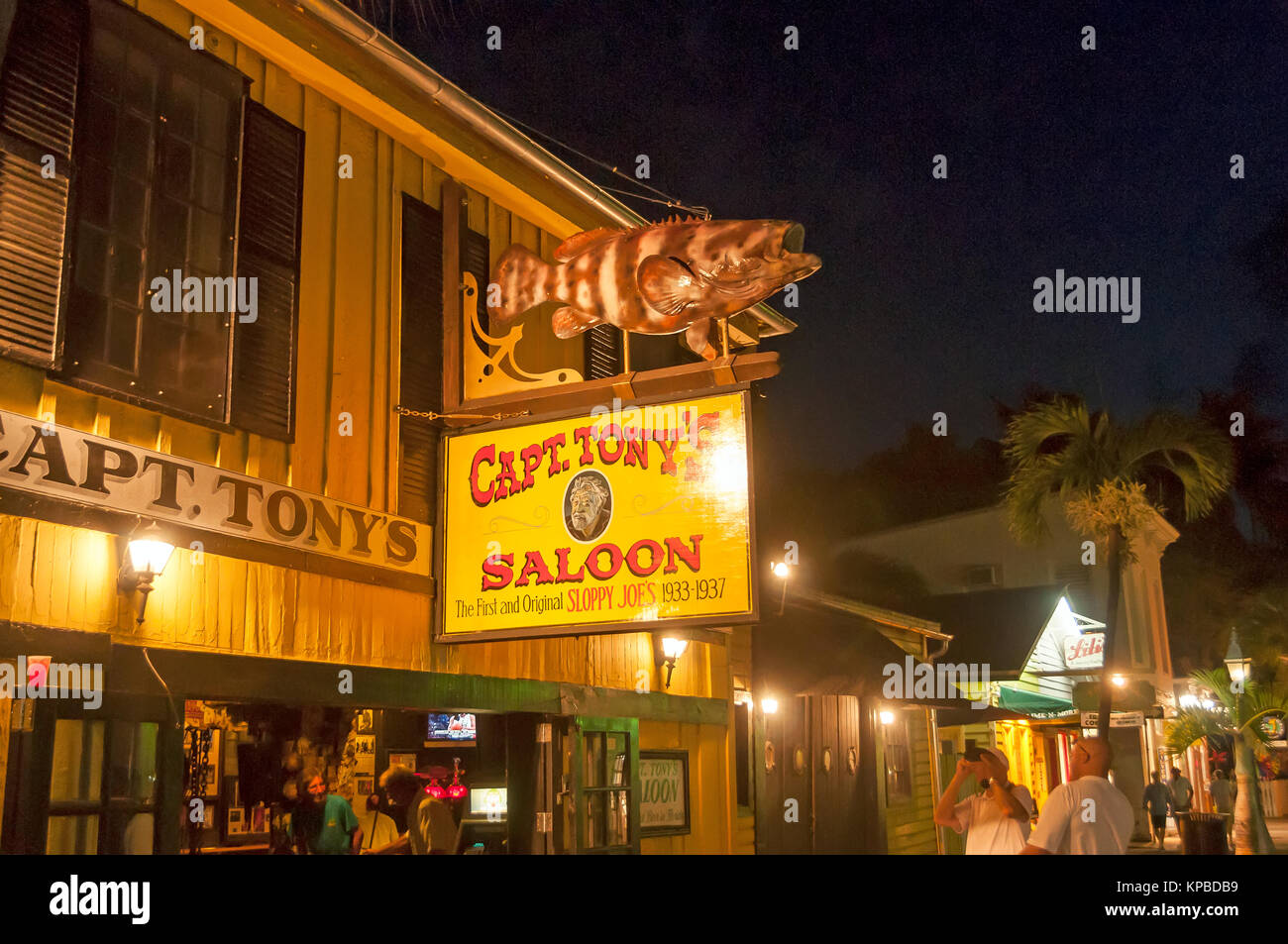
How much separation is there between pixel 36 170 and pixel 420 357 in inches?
130

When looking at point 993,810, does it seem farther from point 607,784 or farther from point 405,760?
point 405,760

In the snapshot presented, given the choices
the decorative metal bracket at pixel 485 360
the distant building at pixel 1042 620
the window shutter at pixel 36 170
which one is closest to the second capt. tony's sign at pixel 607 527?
the decorative metal bracket at pixel 485 360

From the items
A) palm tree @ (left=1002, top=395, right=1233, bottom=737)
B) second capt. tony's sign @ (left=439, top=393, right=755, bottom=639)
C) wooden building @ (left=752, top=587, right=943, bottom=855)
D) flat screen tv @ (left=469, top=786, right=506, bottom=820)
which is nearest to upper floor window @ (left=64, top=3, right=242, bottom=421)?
second capt. tony's sign @ (left=439, top=393, right=755, bottom=639)

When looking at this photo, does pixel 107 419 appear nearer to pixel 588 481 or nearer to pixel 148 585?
pixel 148 585

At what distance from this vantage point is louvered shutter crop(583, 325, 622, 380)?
1166 centimetres

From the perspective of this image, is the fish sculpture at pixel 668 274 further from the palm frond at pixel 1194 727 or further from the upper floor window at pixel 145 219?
the palm frond at pixel 1194 727

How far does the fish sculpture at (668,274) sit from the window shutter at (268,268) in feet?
5.57

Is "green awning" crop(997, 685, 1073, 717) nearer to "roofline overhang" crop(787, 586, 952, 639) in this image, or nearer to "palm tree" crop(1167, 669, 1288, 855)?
"roofline overhang" crop(787, 586, 952, 639)

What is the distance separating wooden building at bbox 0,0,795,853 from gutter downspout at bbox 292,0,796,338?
0.02m

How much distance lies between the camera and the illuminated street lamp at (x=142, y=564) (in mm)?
6168

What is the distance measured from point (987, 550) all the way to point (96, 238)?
2848 cm

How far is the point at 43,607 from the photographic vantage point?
5.86m

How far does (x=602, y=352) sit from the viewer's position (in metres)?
11.9
